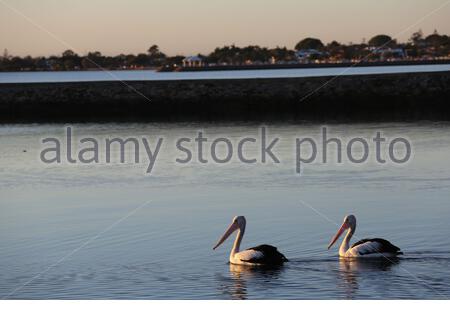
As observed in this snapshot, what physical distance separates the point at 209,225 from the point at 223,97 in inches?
1348

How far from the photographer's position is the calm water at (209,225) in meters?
14.8

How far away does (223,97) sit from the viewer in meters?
53.7

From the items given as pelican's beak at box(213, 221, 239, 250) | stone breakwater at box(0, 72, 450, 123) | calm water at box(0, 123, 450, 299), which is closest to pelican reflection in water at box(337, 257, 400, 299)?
calm water at box(0, 123, 450, 299)

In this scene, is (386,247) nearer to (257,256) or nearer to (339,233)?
(339,233)

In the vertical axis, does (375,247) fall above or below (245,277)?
above

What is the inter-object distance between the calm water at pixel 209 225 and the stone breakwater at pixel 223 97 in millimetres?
18672

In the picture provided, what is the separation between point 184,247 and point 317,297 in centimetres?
410

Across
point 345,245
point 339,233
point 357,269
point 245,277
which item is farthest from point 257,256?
point 339,233

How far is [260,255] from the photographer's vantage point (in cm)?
1593

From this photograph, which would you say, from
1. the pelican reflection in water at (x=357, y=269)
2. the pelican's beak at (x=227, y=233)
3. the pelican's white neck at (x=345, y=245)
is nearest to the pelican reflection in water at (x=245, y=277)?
the pelican reflection in water at (x=357, y=269)

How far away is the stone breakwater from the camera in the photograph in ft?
168

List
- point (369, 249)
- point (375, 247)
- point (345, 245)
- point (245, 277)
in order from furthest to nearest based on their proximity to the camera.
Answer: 1. point (345, 245)
2. point (369, 249)
3. point (375, 247)
4. point (245, 277)
